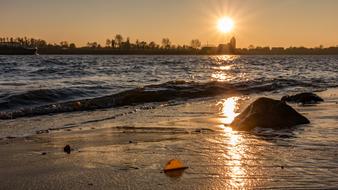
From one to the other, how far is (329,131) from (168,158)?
3.49 metres

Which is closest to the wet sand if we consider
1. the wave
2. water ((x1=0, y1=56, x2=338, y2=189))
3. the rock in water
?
water ((x1=0, y1=56, x2=338, y2=189))

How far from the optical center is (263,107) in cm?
950

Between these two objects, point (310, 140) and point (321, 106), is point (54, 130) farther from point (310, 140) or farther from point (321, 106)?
point (321, 106)

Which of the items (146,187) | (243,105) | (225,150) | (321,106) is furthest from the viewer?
(243,105)

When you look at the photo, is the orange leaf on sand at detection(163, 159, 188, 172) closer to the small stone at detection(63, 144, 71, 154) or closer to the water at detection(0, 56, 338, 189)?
the water at detection(0, 56, 338, 189)

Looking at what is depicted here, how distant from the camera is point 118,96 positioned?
A: 1692 cm

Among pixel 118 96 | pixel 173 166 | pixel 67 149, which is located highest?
pixel 173 166

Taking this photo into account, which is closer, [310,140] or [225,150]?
[225,150]

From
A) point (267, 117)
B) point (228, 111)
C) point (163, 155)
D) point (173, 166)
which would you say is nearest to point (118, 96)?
point (228, 111)

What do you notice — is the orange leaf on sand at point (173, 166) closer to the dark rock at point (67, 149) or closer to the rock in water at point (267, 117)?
the dark rock at point (67, 149)

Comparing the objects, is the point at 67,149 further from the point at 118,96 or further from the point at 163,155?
the point at 118,96

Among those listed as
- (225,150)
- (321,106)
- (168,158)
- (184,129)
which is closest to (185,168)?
(168,158)

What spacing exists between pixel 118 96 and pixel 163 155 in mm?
10723

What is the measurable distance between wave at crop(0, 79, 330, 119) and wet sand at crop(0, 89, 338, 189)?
255cm
